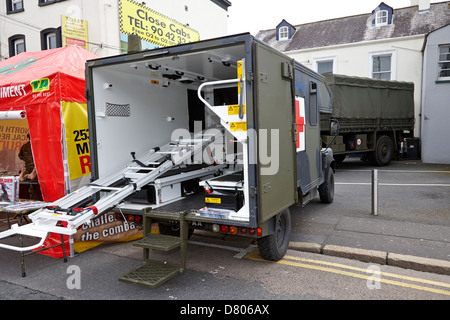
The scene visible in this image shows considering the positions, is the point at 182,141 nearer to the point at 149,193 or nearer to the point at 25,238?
the point at 149,193

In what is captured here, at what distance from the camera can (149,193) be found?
504 cm

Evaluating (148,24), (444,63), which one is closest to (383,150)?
(444,63)

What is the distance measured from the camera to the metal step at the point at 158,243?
12.9 feet

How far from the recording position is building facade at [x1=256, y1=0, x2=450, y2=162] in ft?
55.8

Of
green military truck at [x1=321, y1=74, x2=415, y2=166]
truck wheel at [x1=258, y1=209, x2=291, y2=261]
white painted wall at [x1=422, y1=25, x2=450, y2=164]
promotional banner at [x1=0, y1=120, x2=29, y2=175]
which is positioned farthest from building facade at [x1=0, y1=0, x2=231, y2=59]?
white painted wall at [x1=422, y1=25, x2=450, y2=164]

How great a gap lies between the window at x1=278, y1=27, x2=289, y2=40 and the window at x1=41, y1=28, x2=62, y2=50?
1361 centimetres

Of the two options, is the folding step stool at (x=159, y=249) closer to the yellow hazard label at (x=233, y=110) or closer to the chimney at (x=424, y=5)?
the yellow hazard label at (x=233, y=110)

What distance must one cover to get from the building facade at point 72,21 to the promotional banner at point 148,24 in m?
0.04

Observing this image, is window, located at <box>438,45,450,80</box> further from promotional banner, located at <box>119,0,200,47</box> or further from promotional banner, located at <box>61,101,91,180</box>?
promotional banner, located at <box>61,101,91,180</box>

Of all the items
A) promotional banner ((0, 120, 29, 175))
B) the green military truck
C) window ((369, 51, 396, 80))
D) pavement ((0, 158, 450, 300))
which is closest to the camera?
pavement ((0, 158, 450, 300))

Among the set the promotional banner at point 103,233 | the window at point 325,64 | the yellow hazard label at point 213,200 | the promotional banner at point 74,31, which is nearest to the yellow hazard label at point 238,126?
the yellow hazard label at point 213,200

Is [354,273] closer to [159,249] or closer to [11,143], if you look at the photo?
[159,249]

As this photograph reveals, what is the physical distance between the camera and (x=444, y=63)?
46.8 feet
